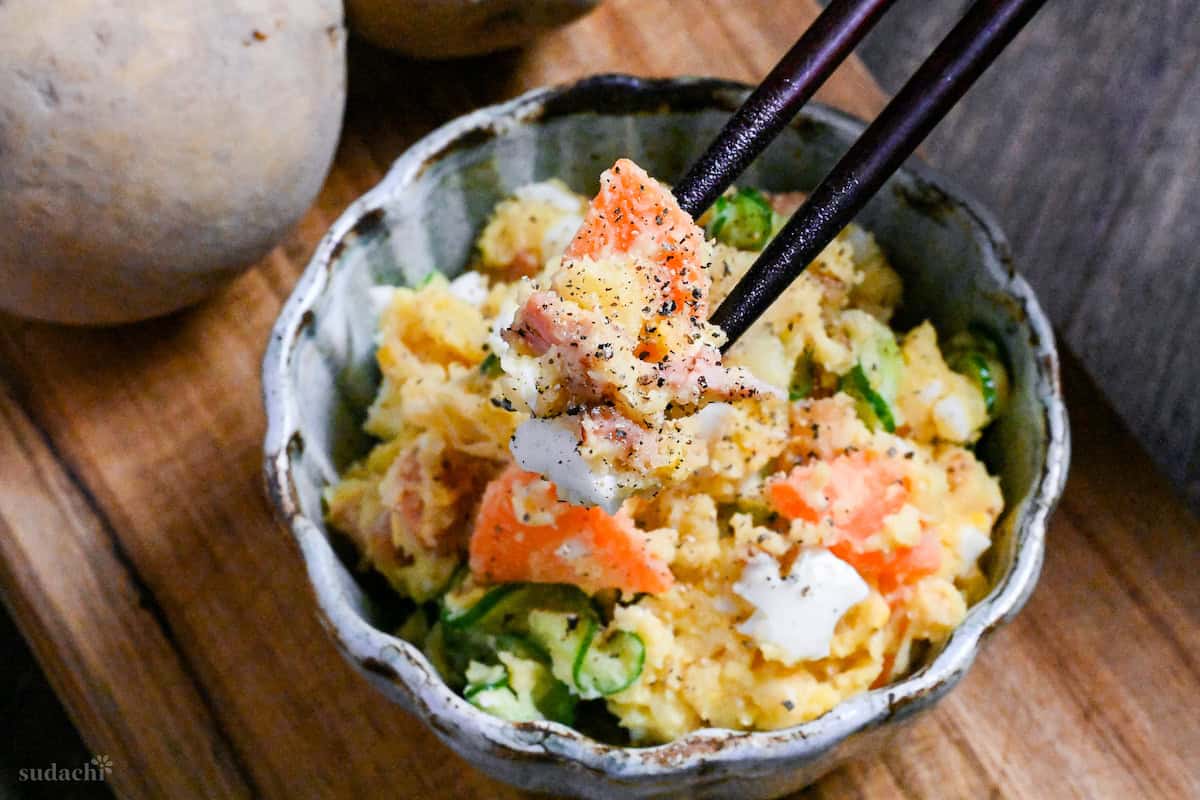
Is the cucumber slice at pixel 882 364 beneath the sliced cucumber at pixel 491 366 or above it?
above

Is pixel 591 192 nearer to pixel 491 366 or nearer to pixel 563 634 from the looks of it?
pixel 491 366

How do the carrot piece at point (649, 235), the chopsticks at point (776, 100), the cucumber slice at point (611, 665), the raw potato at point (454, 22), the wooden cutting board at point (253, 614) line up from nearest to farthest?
the carrot piece at point (649, 235) < the chopsticks at point (776, 100) < the cucumber slice at point (611, 665) < the wooden cutting board at point (253, 614) < the raw potato at point (454, 22)

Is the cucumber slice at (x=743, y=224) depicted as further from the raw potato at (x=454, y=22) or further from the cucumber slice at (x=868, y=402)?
the raw potato at (x=454, y=22)

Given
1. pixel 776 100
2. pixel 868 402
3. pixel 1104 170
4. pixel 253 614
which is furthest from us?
pixel 1104 170

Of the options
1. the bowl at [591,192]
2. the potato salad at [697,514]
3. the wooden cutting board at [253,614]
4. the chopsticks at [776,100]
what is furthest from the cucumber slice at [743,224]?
the wooden cutting board at [253,614]

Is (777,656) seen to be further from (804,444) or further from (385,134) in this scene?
(385,134)

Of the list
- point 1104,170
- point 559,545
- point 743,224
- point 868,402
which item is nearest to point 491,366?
point 559,545

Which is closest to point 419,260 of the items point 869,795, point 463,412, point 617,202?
point 463,412
